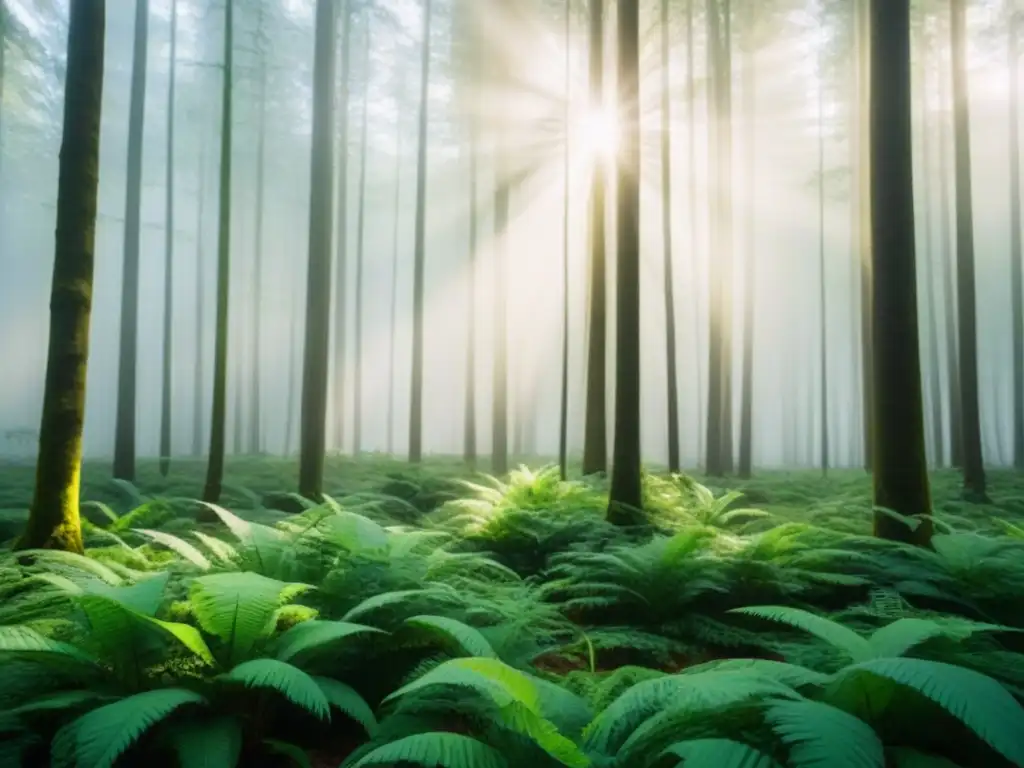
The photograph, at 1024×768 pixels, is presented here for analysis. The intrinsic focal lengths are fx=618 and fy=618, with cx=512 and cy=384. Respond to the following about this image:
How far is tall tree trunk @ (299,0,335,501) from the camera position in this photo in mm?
10586

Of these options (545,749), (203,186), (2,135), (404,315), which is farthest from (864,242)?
(404,315)

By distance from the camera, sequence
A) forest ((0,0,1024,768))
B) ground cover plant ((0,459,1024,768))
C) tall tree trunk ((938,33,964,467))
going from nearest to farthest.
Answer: ground cover plant ((0,459,1024,768)), forest ((0,0,1024,768)), tall tree trunk ((938,33,964,467))

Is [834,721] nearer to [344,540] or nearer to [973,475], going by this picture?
[344,540]

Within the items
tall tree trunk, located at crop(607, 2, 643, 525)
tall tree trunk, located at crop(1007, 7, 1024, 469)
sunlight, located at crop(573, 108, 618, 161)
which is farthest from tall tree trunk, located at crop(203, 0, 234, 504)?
tall tree trunk, located at crop(1007, 7, 1024, 469)

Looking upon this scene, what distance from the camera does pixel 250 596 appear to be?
324 centimetres

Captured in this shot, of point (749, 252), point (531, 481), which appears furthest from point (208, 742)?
point (749, 252)

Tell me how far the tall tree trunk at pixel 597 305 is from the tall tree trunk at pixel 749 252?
6.64 m

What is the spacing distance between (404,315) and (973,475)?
56.3 metres

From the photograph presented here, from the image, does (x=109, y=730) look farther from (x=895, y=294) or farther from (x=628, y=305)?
(x=895, y=294)

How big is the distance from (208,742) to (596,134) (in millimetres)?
11511

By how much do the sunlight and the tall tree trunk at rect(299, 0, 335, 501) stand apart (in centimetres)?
481

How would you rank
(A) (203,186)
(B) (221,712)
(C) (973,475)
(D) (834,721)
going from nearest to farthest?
(D) (834,721) → (B) (221,712) → (C) (973,475) → (A) (203,186)

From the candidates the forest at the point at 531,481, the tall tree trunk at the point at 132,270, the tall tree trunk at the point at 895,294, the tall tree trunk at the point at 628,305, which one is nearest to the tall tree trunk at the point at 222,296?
the forest at the point at 531,481

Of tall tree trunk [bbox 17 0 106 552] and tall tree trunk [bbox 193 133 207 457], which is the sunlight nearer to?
tall tree trunk [bbox 17 0 106 552]
